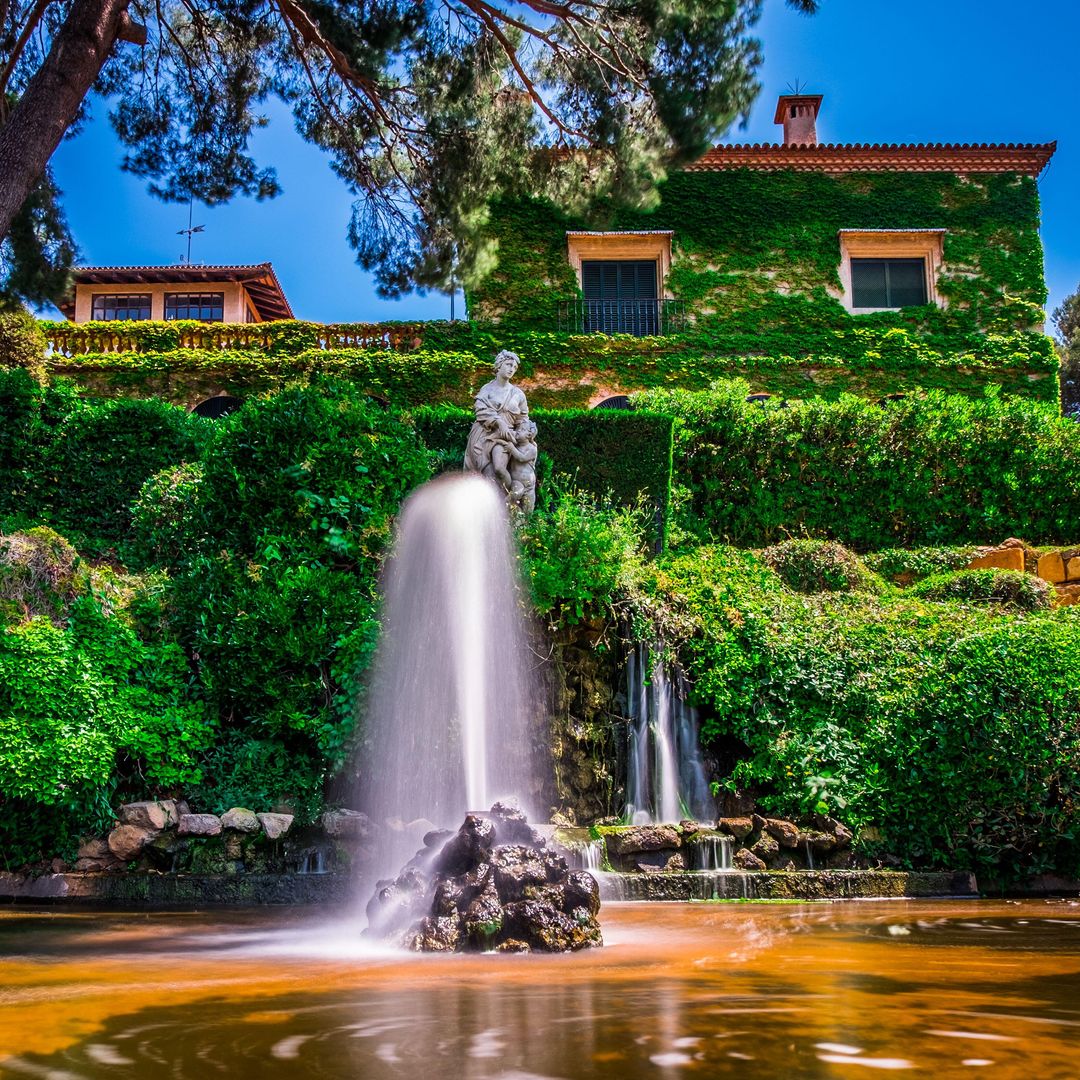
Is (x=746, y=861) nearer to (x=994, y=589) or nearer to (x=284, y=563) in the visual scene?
(x=284, y=563)

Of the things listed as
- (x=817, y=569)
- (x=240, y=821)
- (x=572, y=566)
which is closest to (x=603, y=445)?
(x=817, y=569)

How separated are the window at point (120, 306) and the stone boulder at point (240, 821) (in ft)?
80.6

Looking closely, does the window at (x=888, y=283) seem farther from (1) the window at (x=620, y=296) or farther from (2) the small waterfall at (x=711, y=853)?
(2) the small waterfall at (x=711, y=853)

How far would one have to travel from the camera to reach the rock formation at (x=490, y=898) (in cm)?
524

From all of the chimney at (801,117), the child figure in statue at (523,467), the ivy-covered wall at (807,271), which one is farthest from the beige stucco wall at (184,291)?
the child figure in statue at (523,467)

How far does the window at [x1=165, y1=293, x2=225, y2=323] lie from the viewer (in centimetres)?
3034

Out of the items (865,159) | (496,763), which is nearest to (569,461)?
(496,763)

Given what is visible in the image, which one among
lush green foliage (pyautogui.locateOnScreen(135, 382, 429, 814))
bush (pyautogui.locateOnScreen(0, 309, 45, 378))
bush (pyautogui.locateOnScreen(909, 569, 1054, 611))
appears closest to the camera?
lush green foliage (pyautogui.locateOnScreen(135, 382, 429, 814))

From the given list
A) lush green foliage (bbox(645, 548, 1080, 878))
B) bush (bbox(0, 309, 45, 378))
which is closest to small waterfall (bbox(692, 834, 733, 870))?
lush green foliage (bbox(645, 548, 1080, 878))

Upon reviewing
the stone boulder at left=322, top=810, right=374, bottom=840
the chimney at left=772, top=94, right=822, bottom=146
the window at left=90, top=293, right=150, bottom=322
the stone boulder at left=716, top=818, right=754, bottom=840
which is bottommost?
the stone boulder at left=716, top=818, right=754, bottom=840

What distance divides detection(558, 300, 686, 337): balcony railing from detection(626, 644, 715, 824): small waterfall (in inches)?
563

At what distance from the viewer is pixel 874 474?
1670 centimetres

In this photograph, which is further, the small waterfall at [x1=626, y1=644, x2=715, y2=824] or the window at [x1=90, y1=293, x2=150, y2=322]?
the window at [x1=90, y1=293, x2=150, y2=322]

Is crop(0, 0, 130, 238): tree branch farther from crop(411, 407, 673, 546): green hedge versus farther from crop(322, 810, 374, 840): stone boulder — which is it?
crop(322, 810, 374, 840): stone boulder
